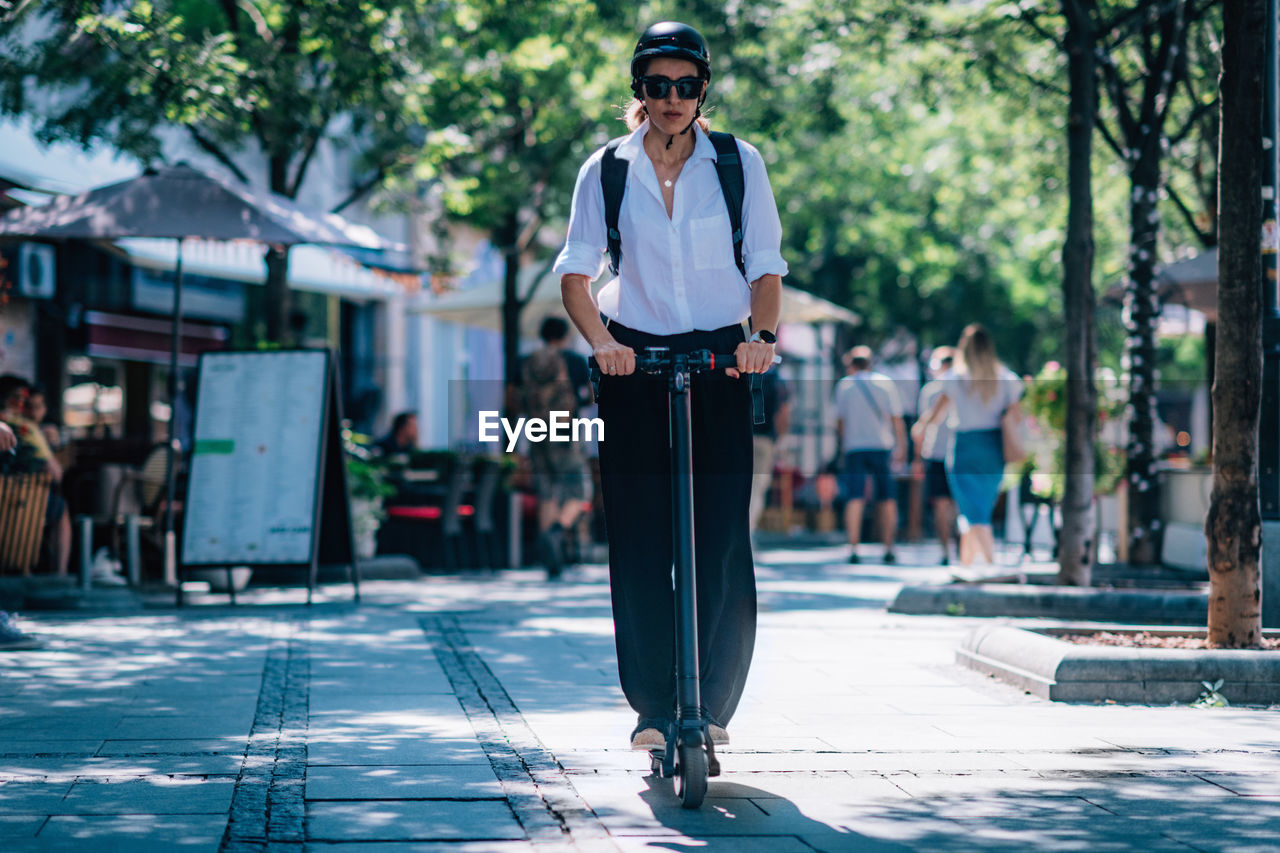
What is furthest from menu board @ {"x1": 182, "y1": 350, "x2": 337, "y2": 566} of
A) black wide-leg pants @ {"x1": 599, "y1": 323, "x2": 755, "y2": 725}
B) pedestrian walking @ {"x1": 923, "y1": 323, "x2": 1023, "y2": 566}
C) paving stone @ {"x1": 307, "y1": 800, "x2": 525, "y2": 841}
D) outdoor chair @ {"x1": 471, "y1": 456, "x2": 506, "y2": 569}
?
paving stone @ {"x1": 307, "y1": 800, "x2": 525, "y2": 841}

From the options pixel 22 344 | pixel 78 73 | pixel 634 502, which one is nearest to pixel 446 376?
pixel 22 344

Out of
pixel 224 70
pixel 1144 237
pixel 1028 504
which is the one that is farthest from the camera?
pixel 1028 504

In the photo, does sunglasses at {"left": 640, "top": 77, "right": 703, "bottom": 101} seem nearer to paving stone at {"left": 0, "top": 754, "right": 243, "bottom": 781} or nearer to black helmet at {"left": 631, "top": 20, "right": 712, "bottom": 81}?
black helmet at {"left": 631, "top": 20, "right": 712, "bottom": 81}

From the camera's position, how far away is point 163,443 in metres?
12.0

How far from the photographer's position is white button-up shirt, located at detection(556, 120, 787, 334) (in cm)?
484

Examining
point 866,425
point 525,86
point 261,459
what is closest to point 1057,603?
point 261,459

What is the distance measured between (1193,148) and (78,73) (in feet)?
38.2

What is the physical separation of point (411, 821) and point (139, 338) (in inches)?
654

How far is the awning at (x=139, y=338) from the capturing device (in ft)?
61.8

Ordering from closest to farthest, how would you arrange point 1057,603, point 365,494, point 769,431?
point 1057,603 → point 365,494 → point 769,431

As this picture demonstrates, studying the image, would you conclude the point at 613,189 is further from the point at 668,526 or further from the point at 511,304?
the point at 511,304

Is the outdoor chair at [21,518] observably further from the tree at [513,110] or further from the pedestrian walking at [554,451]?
the tree at [513,110]

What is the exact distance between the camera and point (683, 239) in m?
4.84

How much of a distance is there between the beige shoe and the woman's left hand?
1039 millimetres
